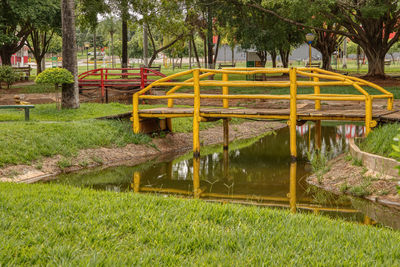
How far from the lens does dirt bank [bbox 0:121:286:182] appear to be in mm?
11352

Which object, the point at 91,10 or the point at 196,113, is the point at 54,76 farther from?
the point at 91,10

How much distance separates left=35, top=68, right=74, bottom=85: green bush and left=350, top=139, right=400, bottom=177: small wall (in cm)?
988

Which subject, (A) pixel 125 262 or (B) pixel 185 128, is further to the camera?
(B) pixel 185 128

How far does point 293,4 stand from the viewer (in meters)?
26.5

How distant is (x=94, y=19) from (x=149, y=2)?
4188 mm

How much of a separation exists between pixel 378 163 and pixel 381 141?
0.92 m

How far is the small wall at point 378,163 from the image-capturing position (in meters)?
9.55

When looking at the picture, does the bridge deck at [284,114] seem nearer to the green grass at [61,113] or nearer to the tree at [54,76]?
the green grass at [61,113]

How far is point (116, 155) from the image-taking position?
13930 mm

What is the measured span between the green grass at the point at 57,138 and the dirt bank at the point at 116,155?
7.7 inches

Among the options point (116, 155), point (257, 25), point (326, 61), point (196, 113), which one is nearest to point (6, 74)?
point (257, 25)

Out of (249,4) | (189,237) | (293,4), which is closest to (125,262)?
(189,237)

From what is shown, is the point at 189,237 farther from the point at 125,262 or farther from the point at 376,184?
the point at 376,184

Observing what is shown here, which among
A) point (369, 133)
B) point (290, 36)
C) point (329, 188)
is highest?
point (290, 36)
